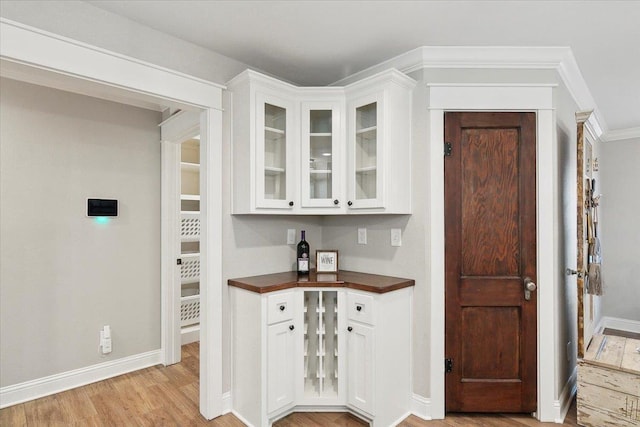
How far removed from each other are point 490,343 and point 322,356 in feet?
3.75

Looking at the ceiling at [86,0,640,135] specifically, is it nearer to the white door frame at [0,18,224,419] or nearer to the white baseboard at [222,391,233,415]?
the white door frame at [0,18,224,419]

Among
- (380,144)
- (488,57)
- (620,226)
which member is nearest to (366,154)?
(380,144)

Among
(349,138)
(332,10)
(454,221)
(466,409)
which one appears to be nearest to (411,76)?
(349,138)

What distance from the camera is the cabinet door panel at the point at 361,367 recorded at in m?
2.27

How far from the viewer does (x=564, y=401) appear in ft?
8.32

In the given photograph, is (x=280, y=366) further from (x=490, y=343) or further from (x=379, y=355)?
(x=490, y=343)

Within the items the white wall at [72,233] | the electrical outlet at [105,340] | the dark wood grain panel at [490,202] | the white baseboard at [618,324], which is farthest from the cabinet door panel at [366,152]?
the white baseboard at [618,324]

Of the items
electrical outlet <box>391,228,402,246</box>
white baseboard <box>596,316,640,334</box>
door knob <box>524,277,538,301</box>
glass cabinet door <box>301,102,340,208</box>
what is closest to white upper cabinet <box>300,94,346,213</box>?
glass cabinet door <box>301,102,340,208</box>

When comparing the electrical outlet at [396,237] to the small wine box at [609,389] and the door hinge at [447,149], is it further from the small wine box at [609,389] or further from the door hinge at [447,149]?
the small wine box at [609,389]

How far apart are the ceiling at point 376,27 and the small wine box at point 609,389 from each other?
2.06 metres

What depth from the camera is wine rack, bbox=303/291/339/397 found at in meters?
2.48

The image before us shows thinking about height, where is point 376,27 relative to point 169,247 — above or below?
above

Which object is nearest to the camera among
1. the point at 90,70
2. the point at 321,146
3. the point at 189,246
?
the point at 90,70

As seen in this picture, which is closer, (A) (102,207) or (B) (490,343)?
(B) (490,343)
